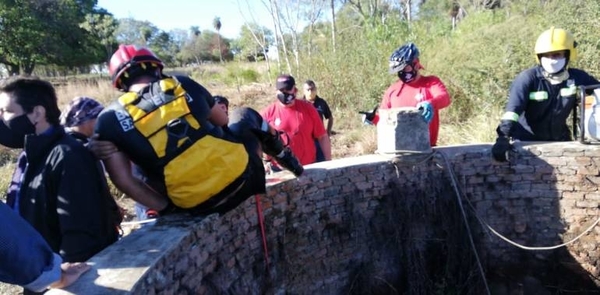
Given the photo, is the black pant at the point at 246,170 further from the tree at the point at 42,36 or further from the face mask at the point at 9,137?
the tree at the point at 42,36

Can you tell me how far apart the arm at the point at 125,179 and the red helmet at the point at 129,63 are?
1.28ft

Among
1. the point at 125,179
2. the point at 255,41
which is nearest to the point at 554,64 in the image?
the point at 125,179

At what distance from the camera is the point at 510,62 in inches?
336

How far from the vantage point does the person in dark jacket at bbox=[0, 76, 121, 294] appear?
2.16 metres

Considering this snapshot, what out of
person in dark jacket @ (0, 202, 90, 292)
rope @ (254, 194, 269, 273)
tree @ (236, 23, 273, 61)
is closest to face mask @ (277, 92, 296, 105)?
rope @ (254, 194, 269, 273)

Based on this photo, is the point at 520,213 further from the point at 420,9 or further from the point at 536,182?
the point at 420,9

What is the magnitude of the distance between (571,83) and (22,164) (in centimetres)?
424

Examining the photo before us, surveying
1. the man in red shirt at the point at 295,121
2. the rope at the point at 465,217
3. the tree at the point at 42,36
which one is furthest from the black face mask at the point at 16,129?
the tree at the point at 42,36

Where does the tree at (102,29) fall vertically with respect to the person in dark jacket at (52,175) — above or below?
above

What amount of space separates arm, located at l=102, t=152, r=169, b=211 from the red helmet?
15.3 inches

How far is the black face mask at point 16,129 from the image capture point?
2197 mm

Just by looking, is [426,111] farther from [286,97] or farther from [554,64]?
[286,97]

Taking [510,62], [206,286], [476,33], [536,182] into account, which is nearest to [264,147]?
[206,286]

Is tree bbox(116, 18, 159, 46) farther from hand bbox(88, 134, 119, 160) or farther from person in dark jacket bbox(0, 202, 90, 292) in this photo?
person in dark jacket bbox(0, 202, 90, 292)
